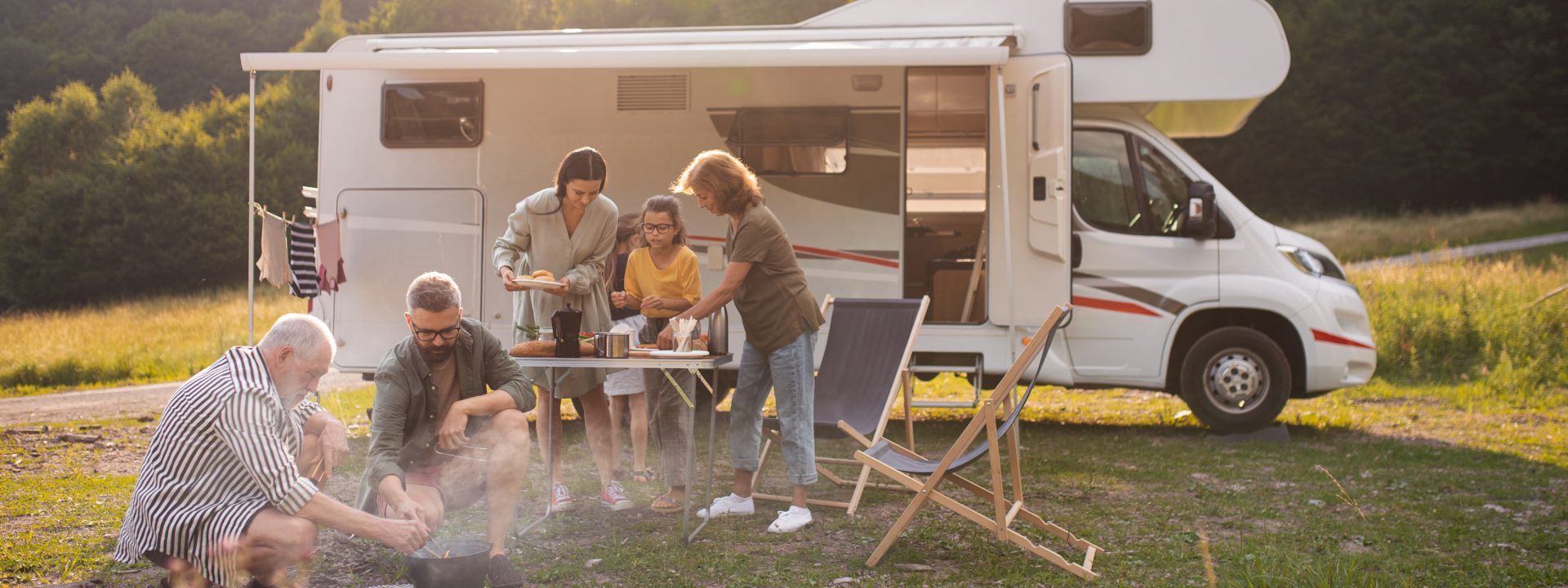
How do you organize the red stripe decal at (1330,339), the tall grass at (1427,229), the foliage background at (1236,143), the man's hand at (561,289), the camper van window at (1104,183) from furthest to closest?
the foliage background at (1236,143) < the tall grass at (1427,229) < the camper van window at (1104,183) < the red stripe decal at (1330,339) < the man's hand at (561,289)

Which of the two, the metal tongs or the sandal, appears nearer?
the metal tongs

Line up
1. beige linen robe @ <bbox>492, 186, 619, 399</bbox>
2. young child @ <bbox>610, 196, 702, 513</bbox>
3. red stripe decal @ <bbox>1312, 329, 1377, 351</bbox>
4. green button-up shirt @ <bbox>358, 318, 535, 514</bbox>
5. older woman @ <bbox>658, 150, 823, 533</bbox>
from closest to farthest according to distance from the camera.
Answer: green button-up shirt @ <bbox>358, 318, 535, 514</bbox>
older woman @ <bbox>658, 150, 823, 533</bbox>
young child @ <bbox>610, 196, 702, 513</bbox>
beige linen robe @ <bbox>492, 186, 619, 399</bbox>
red stripe decal @ <bbox>1312, 329, 1377, 351</bbox>

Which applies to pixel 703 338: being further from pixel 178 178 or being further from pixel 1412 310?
pixel 178 178

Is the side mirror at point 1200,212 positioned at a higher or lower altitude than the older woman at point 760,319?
higher

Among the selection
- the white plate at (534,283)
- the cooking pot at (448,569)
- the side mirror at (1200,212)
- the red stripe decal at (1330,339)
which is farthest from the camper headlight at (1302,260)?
the cooking pot at (448,569)

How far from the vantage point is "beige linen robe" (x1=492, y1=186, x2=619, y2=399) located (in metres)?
5.04

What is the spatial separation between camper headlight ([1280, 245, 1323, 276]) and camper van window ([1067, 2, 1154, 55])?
1357 mm

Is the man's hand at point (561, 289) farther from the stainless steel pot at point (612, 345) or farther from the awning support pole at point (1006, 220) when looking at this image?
the awning support pole at point (1006, 220)

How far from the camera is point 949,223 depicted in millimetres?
8117

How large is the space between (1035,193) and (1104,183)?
57 centimetres

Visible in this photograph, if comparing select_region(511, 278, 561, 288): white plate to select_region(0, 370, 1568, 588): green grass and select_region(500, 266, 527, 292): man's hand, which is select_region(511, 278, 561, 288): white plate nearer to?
select_region(500, 266, 527, 292): man's hand

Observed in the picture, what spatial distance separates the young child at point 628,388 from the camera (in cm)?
559

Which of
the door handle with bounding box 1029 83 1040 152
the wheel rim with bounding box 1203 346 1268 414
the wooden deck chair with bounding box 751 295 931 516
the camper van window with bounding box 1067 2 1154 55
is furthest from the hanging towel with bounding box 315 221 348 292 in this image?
the wheel rim with bounding box 1203 346 1268 414

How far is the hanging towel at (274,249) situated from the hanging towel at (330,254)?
188 mm
